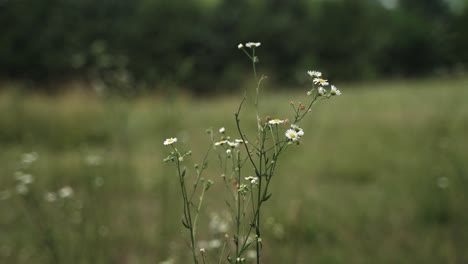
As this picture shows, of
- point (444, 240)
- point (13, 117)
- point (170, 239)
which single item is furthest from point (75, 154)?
point (444, 240)

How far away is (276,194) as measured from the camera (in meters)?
3.90

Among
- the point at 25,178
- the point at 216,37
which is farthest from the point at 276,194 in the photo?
the point at 216,37

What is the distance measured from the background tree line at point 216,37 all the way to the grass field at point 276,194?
10.4 m

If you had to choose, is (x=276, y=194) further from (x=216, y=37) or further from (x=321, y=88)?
(x=216, y=37)

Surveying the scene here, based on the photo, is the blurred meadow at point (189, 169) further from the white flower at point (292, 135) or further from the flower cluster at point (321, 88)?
the flower cluster at point (321, 88)

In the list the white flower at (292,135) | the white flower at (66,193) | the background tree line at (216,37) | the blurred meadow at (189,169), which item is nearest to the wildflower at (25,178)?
the blurred meadow at (189,169)

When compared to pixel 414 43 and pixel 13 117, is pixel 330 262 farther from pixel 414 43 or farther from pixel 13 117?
pixel 414 43

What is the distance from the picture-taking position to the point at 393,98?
34.8 ft

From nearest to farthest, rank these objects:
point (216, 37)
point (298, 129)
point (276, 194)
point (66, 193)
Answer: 1. point (298, 129)
2. point (66, 193)
3. point (276, 194)
4. point (216, 37)

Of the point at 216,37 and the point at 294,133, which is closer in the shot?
the point at 294,133

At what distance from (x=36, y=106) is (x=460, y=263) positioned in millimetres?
7249

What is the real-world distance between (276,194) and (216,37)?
57.2 ft

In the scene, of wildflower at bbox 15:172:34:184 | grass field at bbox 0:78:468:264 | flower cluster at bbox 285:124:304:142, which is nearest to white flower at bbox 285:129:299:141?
flower cluster at bbox 285:124:304:142

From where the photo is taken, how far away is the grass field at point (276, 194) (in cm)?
289
